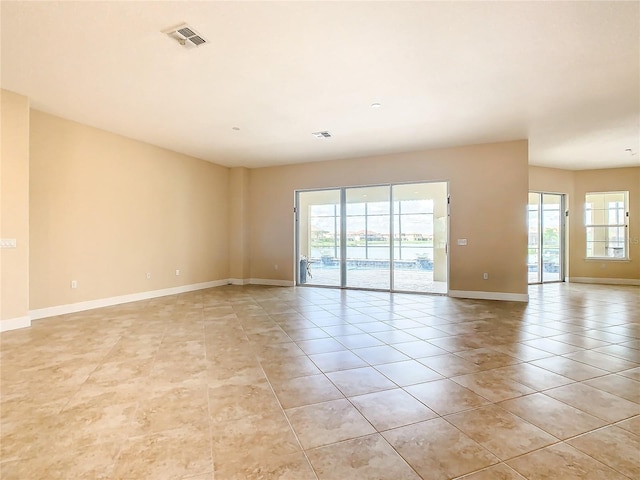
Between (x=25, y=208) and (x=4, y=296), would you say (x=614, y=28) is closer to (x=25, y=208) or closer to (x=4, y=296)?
(x=25, y=208)

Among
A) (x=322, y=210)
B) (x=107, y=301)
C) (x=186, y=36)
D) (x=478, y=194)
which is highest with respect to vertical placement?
(x=186, y=36)

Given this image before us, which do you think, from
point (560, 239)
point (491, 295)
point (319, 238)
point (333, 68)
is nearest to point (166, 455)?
point (333, 68)

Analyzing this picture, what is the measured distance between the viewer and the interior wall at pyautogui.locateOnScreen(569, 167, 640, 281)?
8.56 meters

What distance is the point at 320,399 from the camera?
7.87ft

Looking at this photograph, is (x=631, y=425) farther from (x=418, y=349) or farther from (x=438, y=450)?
(x=418, y=349)

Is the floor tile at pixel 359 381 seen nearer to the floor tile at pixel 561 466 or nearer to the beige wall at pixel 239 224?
the floor tile at pixel 561 466

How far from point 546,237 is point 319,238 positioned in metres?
6.39

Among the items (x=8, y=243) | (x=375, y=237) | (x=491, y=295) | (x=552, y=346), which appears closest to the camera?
(x=552, y=346)

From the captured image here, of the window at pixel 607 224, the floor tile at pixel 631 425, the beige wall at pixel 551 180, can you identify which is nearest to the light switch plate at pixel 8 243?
the floor tile at pixel 631 425

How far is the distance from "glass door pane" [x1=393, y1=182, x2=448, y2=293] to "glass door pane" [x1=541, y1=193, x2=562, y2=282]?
3877 millimetres

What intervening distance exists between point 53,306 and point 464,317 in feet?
20.4

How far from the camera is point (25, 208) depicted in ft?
14.0

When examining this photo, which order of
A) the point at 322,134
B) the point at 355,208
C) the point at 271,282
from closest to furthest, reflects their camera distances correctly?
the point at 322,134
the point at 355,208
the point at 271,282

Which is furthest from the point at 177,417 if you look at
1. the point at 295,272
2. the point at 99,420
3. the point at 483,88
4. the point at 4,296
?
the point at 295,272
